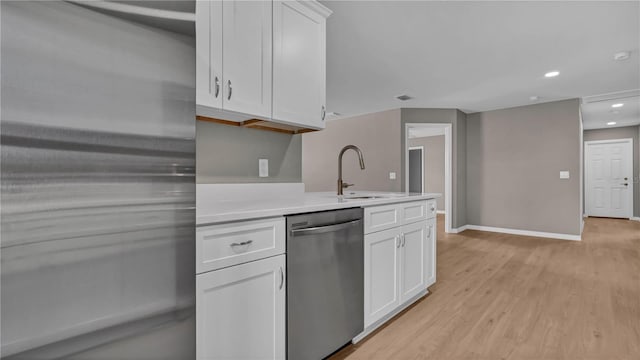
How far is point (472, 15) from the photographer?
2408mm

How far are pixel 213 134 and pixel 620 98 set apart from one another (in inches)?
243

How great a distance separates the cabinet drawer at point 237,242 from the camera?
3.43 feet

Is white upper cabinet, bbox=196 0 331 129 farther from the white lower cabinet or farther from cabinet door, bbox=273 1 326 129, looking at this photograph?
the white lower cabinet

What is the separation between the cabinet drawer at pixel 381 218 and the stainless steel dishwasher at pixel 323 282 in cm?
8

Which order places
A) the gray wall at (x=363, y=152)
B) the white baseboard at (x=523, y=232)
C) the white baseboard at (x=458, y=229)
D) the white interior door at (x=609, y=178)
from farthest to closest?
1. the white interior door at (x=609, y=178)
2. the gray wall at (x=363, y=152)
3. the white baseboard at (x=458, y=229)
4. the white baseboard at (x=523, y=232)

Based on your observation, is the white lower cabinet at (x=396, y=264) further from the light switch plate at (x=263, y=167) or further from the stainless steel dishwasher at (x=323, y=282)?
the light switch plate at (x=263, y=167)

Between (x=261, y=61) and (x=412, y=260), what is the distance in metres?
1.72

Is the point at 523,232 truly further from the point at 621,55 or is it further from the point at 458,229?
the point at 621,55

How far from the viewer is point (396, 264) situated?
→ 2.02 m

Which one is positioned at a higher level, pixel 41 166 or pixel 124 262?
pixel 41 166

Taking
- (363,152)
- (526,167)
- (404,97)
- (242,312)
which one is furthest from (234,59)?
(526,167)

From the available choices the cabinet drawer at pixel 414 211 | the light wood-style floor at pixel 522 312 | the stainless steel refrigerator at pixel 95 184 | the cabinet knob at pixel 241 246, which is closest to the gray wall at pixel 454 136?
the light wood-style floor at pixel 522 312

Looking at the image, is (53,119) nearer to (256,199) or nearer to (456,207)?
(256,199)

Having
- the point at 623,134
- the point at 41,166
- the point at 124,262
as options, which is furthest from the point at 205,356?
the point at 623,134
